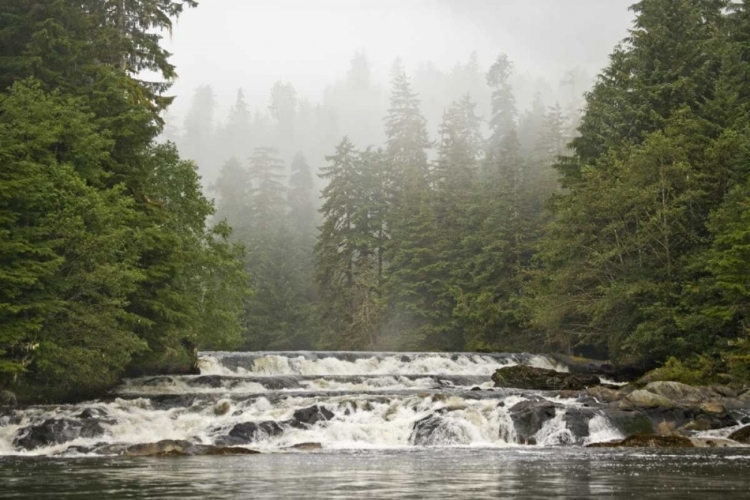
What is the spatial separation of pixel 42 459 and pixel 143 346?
700cm

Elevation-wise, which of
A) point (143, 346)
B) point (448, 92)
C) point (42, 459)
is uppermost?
point (448, 92)

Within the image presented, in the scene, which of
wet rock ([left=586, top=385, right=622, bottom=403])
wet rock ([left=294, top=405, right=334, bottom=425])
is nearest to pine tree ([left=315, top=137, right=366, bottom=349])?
wet rock ([left=586, top=385, right=622, bottom=403])

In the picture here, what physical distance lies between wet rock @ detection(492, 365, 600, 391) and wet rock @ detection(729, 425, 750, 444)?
33.5 ft

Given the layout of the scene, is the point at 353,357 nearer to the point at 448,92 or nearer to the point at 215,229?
the point at 215,229

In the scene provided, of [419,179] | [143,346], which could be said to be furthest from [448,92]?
[143,346]

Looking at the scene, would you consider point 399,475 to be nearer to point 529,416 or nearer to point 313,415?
point 313,415

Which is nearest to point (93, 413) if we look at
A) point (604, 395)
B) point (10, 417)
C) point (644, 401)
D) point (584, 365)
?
point (10, 417)

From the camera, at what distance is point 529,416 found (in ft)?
69.2

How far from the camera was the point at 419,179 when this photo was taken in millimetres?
67375

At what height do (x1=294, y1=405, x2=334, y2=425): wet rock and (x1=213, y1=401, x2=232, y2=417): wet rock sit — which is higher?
(x1=213, y1=401, x2=232, y2=417): wet rock

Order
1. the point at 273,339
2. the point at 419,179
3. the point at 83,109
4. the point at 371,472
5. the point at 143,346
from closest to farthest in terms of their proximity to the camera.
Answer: the point at 371,472 < the point at 143,346 < the point at 83,109 < the point at 273,339 < the point at 419,179

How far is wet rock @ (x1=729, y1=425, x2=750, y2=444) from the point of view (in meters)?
19.3

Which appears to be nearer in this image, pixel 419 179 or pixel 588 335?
pixel 588 335

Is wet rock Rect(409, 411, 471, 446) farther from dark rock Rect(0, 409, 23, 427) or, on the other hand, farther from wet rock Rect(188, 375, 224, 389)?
dark rock Rect(0, 409, 23, 427)
